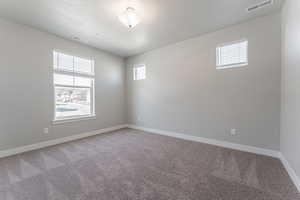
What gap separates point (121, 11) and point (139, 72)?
8.28ft

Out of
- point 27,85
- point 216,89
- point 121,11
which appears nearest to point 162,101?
point 216,89

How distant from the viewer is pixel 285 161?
214cm

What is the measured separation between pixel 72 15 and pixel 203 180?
3.72 metres

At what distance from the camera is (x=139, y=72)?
15.8 feet

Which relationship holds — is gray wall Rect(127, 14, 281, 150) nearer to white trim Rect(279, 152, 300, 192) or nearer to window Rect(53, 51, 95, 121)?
white trim Rect(279, 152, 300, 192)

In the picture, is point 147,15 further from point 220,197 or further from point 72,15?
point 220,197

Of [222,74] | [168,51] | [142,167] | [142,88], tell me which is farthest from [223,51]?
[142,167]

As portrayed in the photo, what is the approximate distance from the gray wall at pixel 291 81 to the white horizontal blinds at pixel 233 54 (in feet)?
1.95

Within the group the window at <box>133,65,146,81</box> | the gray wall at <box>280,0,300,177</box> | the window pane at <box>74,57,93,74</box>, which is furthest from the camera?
the window at <box>133,65,146,81</box>

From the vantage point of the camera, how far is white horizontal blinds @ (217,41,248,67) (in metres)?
2.79

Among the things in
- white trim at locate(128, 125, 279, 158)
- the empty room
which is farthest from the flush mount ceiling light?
white trim at locate(128, 125, 279, 158)

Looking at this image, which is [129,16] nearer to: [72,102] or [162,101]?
[162,101]

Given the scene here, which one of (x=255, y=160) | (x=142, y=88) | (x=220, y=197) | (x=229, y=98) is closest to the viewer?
(x=220, y=197)

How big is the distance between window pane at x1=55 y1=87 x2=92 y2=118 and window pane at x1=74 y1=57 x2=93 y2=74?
1.88ft
